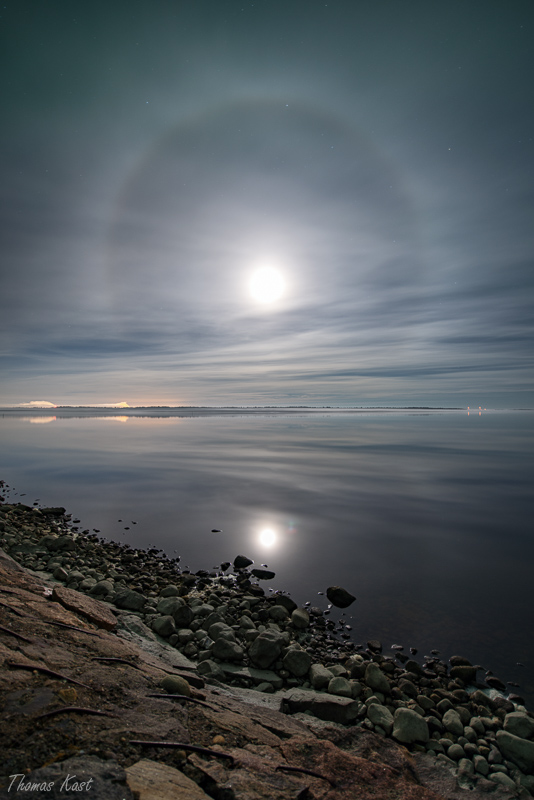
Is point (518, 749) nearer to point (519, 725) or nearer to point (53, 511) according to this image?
point (519, 725)

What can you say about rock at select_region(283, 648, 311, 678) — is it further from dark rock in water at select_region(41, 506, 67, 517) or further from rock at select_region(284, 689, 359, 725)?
dark rock in water at select_region(41, 506, 67, 517)

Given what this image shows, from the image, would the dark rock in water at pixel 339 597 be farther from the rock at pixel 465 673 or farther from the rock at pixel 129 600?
the rock at pixel 129 600

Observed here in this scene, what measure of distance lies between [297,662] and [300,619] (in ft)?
6.25

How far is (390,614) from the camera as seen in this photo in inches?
358

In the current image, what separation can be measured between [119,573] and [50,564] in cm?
201

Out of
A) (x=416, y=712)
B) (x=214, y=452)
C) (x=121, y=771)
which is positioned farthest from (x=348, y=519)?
(x=214, y=452)

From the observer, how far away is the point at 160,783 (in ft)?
10.0

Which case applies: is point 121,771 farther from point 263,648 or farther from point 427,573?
point 427,573

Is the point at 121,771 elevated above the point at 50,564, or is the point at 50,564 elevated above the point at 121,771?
the point at 121,771

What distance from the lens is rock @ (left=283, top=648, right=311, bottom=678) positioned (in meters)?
6.59

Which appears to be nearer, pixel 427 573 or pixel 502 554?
pixel 427 573

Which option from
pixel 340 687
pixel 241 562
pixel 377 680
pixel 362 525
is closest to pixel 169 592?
pixel 241 562

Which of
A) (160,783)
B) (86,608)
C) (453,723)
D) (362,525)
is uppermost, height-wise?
(160,783)

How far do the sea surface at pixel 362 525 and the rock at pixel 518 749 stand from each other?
1.92 m
